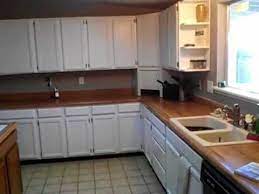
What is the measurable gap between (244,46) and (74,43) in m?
2.49

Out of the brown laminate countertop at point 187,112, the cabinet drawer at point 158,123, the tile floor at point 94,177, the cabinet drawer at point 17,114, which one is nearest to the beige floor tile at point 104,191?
the tile floor at point 94,177

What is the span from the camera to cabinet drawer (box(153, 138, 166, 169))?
3.23 metres

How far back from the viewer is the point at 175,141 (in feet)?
8.91

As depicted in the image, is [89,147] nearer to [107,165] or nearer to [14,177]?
[107,165]

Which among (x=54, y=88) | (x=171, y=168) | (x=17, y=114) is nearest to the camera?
(x=171, y=168)

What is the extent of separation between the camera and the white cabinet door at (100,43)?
4.55 metres

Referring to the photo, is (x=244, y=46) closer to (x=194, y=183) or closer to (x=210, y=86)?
(x=210, y=86)

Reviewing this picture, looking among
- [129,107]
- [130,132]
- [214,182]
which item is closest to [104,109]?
[129,107]

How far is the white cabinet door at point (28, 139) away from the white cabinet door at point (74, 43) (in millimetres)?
989

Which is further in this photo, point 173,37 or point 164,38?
point 164,38

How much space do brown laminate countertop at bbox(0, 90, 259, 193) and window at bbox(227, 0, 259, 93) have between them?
1.54ft

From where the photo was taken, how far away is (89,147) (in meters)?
4.50

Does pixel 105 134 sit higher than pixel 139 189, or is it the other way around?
pixel 105 134

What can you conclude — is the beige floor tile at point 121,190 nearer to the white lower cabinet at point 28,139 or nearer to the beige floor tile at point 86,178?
the beige floor tile at point 86,178
